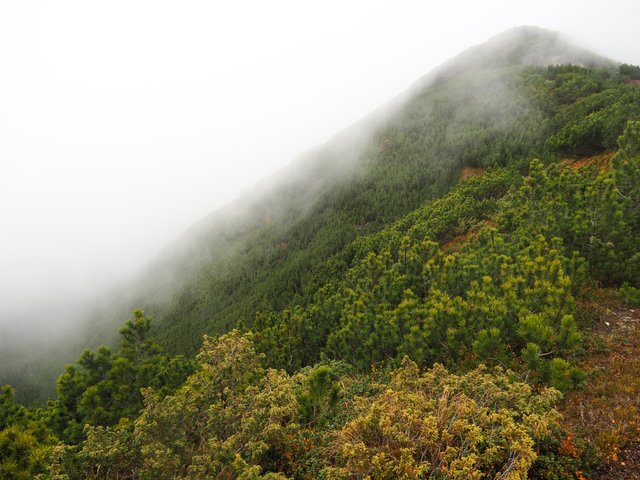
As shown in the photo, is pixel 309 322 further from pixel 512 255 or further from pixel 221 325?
pixel 221 325

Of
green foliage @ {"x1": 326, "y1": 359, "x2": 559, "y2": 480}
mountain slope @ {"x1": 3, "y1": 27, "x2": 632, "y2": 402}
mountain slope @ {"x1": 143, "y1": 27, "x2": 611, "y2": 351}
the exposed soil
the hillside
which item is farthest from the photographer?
mountain slope @ {"x1": 143, "y1": 27, "x2": 611, "y2": 351}

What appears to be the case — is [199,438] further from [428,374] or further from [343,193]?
[343,193]

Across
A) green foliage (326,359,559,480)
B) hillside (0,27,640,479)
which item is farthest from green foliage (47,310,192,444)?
green foliage (326,359,559,480)

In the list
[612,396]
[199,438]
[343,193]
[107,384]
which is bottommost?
[343,193]

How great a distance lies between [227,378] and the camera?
27.1ft

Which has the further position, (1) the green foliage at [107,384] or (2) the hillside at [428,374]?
(1) the green foliage at [107,384]

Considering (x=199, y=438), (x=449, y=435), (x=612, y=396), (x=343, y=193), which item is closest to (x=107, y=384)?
(x=199, y=438)

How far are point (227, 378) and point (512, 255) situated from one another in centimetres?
1197

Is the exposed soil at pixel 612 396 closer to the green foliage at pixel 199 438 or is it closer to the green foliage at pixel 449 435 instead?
the green foliage at pixel 449 435

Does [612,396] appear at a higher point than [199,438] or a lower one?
lower

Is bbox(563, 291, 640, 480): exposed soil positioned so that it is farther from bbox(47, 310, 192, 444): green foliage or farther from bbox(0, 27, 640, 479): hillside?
bbox(47, 310, 192, 444): green foliage

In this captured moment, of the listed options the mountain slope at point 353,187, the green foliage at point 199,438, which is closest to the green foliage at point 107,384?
the green foliage at point 199,438

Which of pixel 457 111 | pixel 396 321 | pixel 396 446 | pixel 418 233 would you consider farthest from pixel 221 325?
pixel 457 111

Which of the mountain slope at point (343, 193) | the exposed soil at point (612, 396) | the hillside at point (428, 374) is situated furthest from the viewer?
the mountain slope at point (343, 193)
